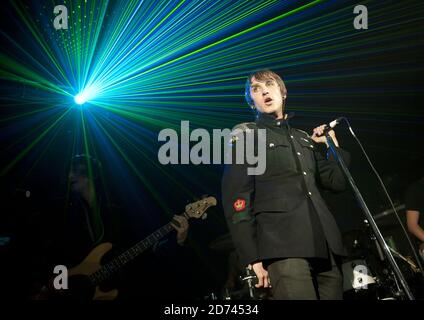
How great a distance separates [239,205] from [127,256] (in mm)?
2705

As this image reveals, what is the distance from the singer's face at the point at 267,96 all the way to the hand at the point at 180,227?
2.30 meters

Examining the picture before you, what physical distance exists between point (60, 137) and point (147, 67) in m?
1.97

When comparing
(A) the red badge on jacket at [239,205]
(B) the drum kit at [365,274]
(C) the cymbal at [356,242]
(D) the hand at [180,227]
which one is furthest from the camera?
(C) the cymbal at [356,242]

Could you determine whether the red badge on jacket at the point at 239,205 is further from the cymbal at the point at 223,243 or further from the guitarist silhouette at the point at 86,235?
the cymbal at the point at 223,243

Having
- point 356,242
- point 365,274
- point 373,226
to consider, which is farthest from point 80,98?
point 365,274

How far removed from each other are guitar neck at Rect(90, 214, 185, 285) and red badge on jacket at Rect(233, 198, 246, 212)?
102 inches

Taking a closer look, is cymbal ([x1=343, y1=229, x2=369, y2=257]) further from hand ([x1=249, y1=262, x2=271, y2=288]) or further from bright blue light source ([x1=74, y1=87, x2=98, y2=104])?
bright blue light source ([x1=74, y1=87, x2=98, y2=104])

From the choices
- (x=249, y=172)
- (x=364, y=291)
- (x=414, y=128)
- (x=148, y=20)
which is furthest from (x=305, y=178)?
(x=414, y=128)

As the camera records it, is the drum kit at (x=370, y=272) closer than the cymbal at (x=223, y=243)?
Yes

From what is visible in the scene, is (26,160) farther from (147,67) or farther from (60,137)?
(147,67)

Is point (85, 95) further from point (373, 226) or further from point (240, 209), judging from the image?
point (373, 226)

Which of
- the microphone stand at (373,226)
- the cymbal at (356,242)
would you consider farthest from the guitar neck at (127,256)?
the microphone stand at (373,226)

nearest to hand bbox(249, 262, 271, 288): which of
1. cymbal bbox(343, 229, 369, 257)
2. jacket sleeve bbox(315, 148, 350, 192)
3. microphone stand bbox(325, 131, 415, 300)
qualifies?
microphone stand bbox(325, 131, 415, 300)

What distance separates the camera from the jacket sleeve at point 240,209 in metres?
2.08
